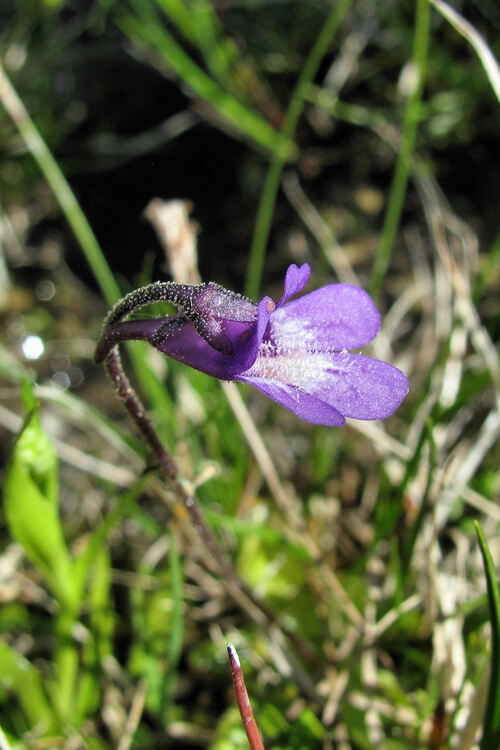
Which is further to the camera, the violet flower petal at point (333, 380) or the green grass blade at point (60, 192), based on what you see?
the green grass blade at point (60, 192)

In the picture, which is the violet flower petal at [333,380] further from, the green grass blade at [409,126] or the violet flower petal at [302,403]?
the green grass blade at [409,126]

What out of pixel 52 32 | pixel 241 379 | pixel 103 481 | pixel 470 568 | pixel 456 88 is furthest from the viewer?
pixel 52 32

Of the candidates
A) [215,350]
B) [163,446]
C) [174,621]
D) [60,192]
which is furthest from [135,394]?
[60,192]

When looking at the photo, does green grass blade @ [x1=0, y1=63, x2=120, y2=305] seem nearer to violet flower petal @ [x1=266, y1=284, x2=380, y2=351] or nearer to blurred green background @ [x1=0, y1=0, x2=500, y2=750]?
blurred green background @ [x1=0, y1=0, x2=500, y2=750]

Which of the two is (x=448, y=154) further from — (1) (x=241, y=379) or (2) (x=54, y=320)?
(1) (x=241, y=379)

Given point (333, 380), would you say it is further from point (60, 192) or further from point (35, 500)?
point (60, 192)

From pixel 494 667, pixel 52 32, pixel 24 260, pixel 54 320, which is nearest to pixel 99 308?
pixel 54 320

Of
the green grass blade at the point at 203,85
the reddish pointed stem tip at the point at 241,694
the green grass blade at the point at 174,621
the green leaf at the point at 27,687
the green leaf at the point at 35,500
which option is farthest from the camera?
the green grass blade at the point at 203,85

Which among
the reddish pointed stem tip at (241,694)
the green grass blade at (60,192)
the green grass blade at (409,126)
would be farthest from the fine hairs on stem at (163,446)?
the green grass blade at (409,126)
